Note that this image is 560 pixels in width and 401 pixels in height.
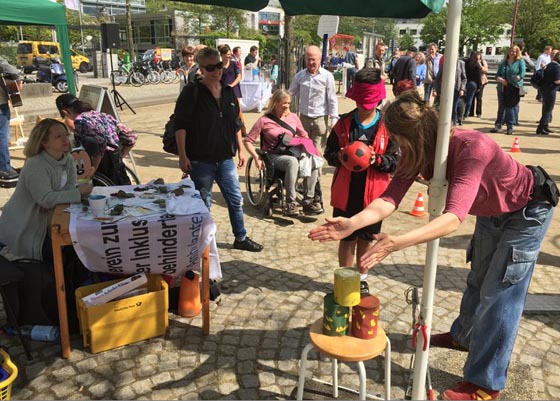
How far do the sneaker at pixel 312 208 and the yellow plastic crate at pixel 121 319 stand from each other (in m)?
2.82

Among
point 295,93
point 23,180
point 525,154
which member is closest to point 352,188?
point 23,180

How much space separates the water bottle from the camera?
3266mm

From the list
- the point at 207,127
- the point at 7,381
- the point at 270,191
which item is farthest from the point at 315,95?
the point at 7,381

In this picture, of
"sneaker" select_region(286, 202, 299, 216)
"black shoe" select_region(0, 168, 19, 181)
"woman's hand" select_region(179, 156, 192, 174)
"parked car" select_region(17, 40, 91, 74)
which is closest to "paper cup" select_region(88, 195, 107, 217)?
"woman's hand" select_region(179, 156, 192, 174)

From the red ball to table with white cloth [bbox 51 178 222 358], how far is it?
1033 mm

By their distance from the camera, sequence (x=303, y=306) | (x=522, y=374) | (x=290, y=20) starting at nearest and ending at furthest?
(x=522, y=374), (x=303, y=306), (x=290, y=20)

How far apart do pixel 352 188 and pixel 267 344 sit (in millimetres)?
1258

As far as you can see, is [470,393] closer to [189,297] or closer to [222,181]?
[189,297]

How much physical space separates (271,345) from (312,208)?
2.84 m

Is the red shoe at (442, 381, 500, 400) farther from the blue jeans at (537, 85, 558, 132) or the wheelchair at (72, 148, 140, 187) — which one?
the blue jeans at (537, 85, 558, 132)

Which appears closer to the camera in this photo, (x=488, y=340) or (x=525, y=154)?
(x=488, y=340)

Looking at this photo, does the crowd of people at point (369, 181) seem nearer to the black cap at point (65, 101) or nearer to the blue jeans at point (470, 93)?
the black cap at point (65, 101)

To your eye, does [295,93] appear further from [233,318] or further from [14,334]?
[14,334]

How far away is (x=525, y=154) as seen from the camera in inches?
372
